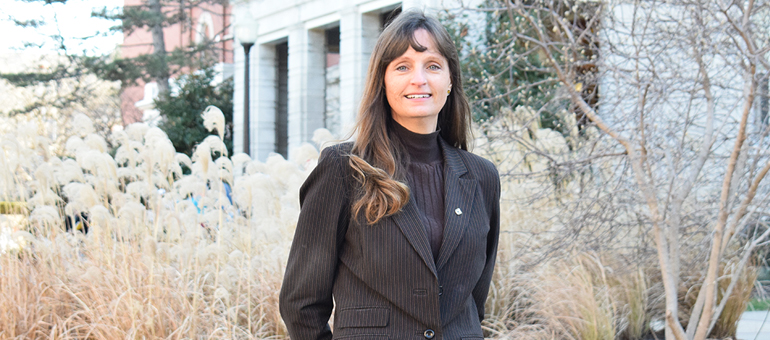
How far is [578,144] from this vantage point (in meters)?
6.31

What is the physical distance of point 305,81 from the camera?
20094 millimetres

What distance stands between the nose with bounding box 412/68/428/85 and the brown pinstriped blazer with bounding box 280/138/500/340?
0.33 metres

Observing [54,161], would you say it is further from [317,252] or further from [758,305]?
[758,305]


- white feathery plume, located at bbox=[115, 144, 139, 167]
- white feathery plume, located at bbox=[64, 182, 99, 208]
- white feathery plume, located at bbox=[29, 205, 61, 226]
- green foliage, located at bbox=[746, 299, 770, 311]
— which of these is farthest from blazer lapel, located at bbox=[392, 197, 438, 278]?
green foliage, located at bbox=[746, 299, 770, 311]

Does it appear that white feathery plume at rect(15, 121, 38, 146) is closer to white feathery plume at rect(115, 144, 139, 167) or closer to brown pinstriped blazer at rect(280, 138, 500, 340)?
white feathery plume at rect(115, 144, 139, 167)

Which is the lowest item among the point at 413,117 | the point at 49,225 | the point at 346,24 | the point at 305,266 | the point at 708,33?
the point at 49,225

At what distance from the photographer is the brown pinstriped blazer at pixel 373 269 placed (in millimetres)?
2213

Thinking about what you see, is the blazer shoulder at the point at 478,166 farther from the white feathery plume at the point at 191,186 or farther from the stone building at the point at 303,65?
the stone building at the point at 303,65

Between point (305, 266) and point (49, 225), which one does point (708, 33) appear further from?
point (49, 225)

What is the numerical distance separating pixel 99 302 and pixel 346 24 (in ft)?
Answer: 46.0

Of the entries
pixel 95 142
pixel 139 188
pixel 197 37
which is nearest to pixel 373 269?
pixel 139 188

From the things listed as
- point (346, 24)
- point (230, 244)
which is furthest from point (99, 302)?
point (346, 24)

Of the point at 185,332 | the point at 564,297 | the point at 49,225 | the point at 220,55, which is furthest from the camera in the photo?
the point at 220,55

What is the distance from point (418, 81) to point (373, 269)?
65cm
